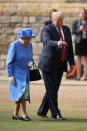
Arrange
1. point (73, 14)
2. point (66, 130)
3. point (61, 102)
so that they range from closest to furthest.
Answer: point (66, 130) → point (61, 102) → point (73, 14)

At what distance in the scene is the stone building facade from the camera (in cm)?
2203

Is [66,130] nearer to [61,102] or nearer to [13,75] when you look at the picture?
[13,75]

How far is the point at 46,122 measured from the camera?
1229cm

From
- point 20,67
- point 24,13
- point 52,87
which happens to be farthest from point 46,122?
point 24,13

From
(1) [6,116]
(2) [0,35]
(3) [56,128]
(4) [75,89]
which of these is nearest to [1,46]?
(2) [0,35]

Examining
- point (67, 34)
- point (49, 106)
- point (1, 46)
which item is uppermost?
point (67, 34)

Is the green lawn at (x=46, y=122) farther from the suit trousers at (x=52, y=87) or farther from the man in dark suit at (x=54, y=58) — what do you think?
the man in dark suit at (x=54, y=58)

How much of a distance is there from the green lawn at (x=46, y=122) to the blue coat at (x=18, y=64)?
0.46 m

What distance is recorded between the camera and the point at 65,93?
16.0 metres

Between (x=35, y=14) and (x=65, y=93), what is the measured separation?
653 cm

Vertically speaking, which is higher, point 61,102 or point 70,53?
point 70,53

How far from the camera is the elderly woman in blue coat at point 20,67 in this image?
494 inches

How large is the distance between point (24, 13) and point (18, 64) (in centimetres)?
977

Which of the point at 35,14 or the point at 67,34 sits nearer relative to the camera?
the point at 67,34
